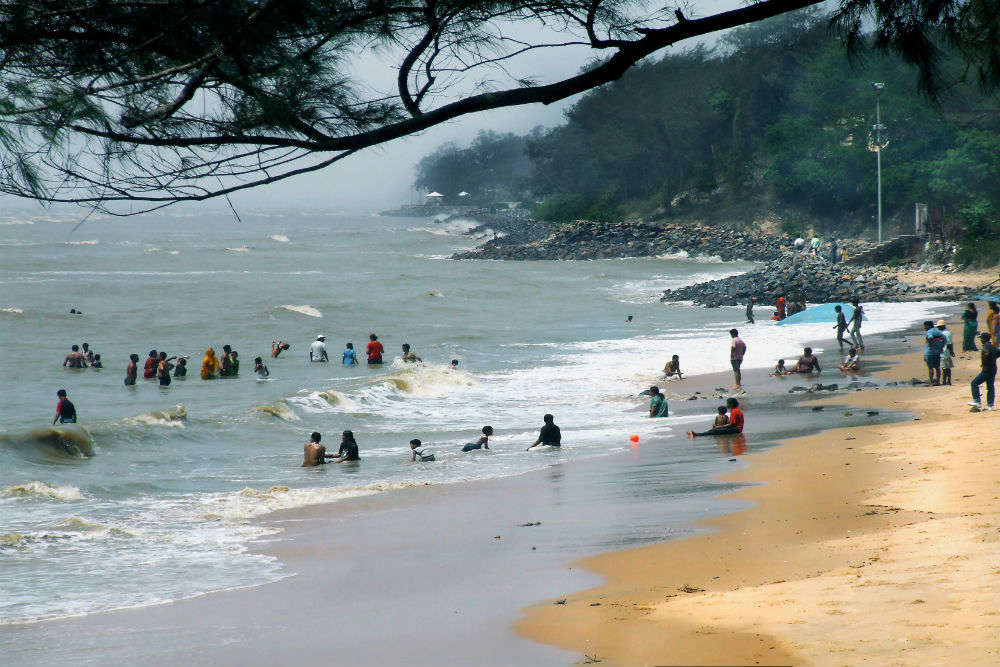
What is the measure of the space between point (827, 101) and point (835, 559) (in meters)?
66.6

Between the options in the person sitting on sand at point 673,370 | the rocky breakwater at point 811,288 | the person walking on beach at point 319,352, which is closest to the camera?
the person sitting on sand at point 673,370

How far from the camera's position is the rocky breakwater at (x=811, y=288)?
3900cm

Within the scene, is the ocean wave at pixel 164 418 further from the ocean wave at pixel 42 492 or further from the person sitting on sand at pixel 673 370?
the person sitting on sand at pixel 673 370

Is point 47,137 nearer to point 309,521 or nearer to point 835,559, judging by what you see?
point 835,559

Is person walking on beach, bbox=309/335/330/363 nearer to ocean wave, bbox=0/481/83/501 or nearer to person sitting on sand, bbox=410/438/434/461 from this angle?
person sitting on sand, bbox=410/438/434/461

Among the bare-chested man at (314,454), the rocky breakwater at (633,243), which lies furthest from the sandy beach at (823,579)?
the rocky breakwater at (633,243)

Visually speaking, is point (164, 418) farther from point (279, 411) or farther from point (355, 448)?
point (355, 448)

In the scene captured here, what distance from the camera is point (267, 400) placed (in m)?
23.2

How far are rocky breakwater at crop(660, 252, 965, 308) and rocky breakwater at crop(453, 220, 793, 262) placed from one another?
24.2 metres

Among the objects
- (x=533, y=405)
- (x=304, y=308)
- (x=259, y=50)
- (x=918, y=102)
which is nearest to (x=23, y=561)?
(x=259, y=50)

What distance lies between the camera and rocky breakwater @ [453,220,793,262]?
72375mm

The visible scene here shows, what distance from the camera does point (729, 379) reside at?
76.8 feet

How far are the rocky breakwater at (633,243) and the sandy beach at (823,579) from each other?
2343 inches

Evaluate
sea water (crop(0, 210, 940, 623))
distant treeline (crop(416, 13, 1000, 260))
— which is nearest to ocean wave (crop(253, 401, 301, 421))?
sea water (crop(0, 210, 940, 623))
